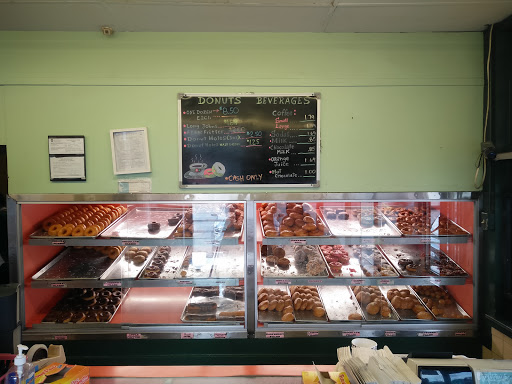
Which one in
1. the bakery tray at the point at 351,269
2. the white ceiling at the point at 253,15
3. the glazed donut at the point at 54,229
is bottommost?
the bakery tray at the point at 351,269

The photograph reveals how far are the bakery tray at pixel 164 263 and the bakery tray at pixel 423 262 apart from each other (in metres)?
2.15

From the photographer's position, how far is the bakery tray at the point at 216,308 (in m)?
3.34

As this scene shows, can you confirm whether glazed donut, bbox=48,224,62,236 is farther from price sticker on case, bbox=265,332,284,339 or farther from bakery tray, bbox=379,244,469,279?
bakery tray, bbox=379,244,469,279

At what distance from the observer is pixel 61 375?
183 cm

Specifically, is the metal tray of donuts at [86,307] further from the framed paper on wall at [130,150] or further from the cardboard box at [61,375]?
the cardboard box at [61,375]

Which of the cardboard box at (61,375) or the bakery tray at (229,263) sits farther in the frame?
the bakery tray at (229,263)

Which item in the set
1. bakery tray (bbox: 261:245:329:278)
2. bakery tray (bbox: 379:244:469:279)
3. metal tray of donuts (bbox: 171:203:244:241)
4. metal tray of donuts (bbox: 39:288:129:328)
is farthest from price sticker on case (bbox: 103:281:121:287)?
bakery tray (bbox: 379:244:469:279)

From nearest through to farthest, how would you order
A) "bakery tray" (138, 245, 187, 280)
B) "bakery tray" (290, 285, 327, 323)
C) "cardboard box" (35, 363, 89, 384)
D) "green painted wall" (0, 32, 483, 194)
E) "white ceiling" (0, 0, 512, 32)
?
1. "cardboard box" (35, 363, 89, 384)
2. "white ceiling" (0, 0, 512, 32)
3. "green painted wall" (0, 32, 483, 194)
4. "bakery tray" (290, 285, 327, 323)
5. "bakery tray" (138, 245, 187, 280)

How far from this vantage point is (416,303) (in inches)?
138

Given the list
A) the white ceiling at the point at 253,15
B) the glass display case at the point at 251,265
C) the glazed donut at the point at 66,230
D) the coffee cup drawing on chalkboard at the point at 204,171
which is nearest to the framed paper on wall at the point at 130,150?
the glass display case at the point at 251,265

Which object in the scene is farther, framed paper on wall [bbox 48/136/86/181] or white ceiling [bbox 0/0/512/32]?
framed paper on wall [bbox 48/136/86/181]

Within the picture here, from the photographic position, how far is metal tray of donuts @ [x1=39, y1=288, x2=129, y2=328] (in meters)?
3.36

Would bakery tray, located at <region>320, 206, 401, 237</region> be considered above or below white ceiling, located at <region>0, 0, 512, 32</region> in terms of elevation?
below

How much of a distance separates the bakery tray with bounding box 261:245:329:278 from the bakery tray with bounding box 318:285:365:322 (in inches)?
16.0
